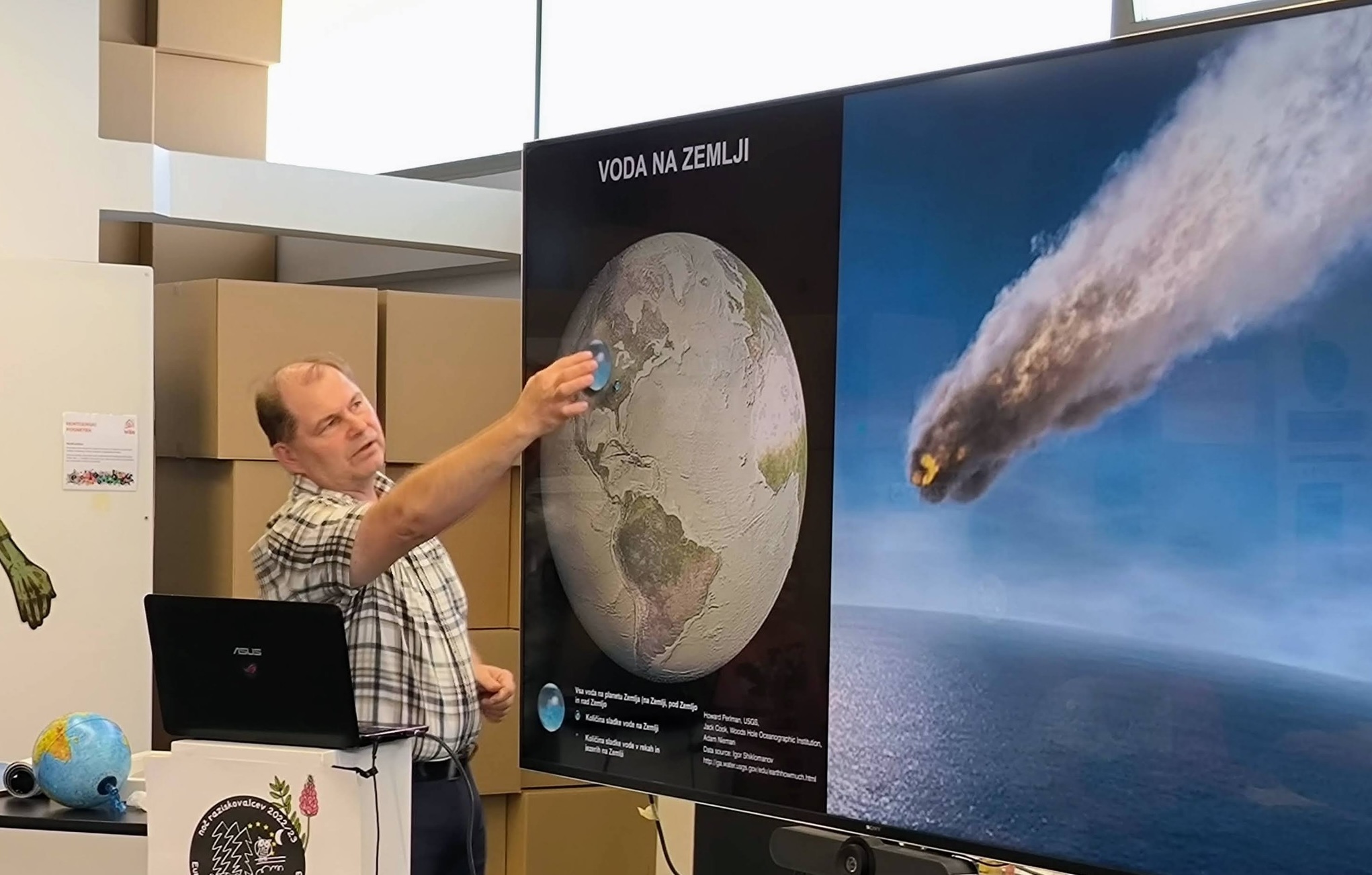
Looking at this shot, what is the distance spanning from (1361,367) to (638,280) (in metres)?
0.91

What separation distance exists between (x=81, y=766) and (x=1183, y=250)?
188cm

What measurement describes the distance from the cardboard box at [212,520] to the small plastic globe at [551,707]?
1902mm

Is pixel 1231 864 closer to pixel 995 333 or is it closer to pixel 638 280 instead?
pixel 995 333

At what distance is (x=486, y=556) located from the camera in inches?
159

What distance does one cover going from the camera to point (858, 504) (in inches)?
68.7

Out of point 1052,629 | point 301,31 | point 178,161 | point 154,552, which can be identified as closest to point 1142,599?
point 1052,629

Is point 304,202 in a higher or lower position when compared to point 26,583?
higher

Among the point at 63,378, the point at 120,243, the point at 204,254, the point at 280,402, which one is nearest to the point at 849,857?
the point at 280,402

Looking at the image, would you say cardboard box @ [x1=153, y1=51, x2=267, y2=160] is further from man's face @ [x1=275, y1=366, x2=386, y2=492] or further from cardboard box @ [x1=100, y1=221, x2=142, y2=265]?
man's face @ [x1=275, y1=366, x2=386, y2=492]

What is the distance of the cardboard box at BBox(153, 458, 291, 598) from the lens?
377 cm

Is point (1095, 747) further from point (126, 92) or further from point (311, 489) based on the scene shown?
point (126, 92)

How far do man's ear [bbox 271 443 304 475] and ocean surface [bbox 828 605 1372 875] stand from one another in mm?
1149

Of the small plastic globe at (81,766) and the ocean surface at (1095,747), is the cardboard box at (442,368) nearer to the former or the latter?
the small plastic globe at (81,766)

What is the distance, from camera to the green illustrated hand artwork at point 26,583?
3.40 m
